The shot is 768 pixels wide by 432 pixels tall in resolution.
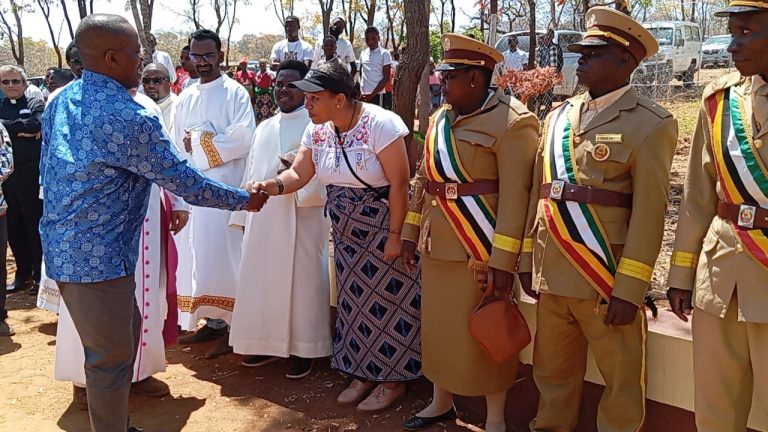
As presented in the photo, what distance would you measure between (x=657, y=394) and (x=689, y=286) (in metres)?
0.69

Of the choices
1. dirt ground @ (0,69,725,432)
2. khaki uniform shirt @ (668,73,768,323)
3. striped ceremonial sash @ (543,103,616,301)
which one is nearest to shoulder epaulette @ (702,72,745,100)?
khaki uniform shirt @ (668,73,768,323)

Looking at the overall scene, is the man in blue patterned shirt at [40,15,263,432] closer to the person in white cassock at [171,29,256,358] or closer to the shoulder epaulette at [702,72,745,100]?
the person in white cassock at [171,29,256,358]

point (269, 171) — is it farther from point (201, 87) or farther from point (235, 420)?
point (235, 420)

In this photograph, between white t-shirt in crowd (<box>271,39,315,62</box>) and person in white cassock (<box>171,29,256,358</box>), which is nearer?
person in white cassock (<box>171,29,256,358</box>)

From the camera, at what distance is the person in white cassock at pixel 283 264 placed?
4133mm

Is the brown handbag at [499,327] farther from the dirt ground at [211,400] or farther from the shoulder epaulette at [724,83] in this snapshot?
the shoulder epaulette at [724,83]

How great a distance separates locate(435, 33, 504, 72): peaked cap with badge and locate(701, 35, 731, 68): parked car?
23.3 meters

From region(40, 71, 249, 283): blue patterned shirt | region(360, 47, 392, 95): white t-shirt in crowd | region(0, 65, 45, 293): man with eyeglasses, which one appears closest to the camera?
region(40, 71, 249, 283): blue patterned shirt

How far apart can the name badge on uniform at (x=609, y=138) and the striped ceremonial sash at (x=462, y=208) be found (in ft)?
1.99

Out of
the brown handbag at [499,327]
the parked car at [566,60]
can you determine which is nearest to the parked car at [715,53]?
the parked car at [566,60]

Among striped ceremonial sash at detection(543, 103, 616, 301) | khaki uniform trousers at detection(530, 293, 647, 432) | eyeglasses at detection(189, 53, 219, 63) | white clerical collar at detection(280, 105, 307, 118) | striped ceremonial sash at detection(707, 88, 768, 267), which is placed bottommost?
khaki uniform trousers at detection(530, 293, 647, 432)

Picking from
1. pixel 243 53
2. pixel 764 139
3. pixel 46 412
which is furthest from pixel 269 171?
pixel 243 53

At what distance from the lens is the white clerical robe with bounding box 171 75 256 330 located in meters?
4.54

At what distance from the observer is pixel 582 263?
278 centimetres
